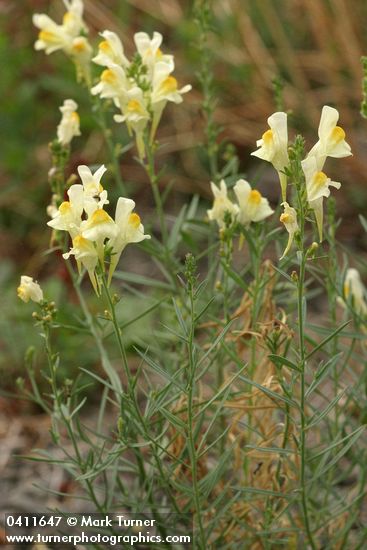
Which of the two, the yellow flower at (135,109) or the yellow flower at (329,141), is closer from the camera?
the yellow flower at (329,141)

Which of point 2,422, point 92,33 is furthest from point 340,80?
point 2,422

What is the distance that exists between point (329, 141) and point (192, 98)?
277 cm

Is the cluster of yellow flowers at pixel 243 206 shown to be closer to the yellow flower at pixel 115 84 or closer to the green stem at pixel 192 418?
the yellow flower at pixel 115 84

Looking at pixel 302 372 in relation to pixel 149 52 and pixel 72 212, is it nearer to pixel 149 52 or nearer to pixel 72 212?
pixel 72 212

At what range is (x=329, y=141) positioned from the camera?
1.60m

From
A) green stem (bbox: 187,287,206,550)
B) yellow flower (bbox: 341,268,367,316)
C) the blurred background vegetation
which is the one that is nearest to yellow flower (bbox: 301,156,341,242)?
green stem (bbox: 187,287,206,550)

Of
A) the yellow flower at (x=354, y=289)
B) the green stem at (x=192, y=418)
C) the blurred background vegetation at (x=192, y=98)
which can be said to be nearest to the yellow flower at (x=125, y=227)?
the green stem at (x=192, y=418)

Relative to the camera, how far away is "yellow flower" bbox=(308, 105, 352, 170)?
1585 mm

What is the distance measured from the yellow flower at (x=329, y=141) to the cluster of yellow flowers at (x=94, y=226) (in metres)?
0.35

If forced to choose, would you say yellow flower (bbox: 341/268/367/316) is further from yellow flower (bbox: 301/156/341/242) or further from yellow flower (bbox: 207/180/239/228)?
yellow flower (bbox: 301/156/341/242)

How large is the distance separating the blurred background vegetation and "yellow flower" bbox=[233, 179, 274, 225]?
6.07ft

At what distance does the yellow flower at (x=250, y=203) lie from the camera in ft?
6.33

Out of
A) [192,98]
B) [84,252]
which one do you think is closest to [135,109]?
[84,252]

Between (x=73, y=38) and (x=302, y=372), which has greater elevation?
(x=73, y=38)
